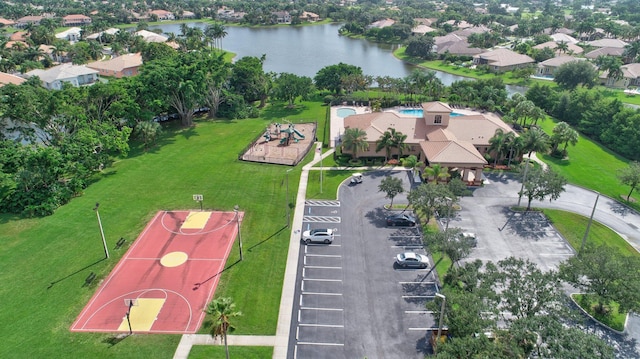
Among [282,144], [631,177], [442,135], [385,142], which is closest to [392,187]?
[385,142]

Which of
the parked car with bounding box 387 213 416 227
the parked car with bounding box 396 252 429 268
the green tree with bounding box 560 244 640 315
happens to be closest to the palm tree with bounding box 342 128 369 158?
the parked car with bounding box 387 213 416 227

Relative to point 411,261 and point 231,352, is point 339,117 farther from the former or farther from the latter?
point 231,352

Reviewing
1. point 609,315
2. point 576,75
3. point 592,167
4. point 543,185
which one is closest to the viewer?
point 609,315

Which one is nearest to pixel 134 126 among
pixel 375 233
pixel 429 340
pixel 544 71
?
pixel 375 233

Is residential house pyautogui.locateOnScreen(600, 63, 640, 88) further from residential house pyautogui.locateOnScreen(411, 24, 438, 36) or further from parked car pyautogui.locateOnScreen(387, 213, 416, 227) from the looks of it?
parked car pyautogui.locateOnScreen(387, 213, 416, 227)

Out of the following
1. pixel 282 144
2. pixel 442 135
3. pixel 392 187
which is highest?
pixel 442 135

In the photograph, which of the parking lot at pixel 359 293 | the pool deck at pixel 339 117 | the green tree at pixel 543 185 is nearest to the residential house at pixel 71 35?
the pool deck at pixel 339 117
